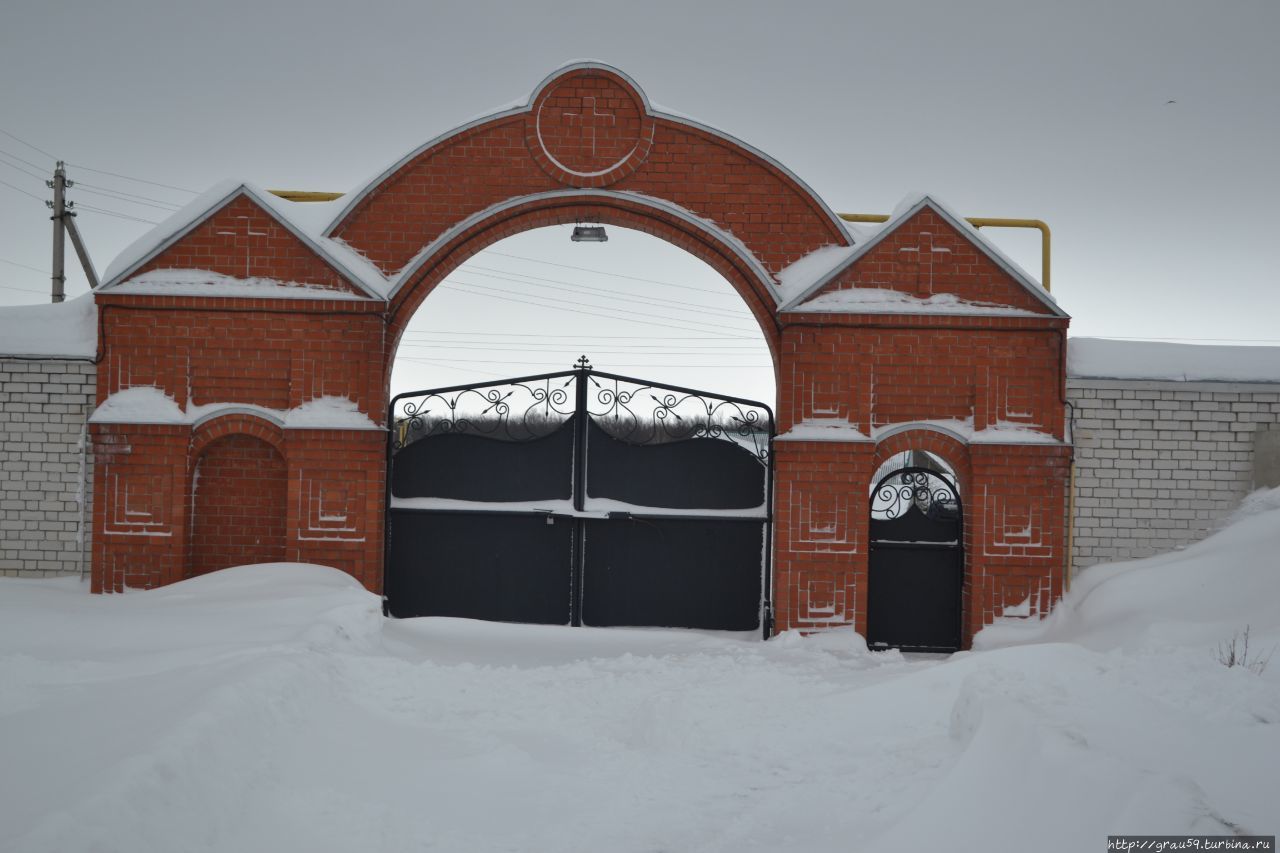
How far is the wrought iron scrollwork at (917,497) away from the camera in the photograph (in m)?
8.87

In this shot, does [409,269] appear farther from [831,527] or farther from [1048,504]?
[1048,504]

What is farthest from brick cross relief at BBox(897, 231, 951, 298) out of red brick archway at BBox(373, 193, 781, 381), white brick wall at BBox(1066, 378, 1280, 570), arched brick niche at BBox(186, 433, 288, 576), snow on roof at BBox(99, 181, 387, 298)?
arched brick niche at BBox(186, 433, 288, 576)

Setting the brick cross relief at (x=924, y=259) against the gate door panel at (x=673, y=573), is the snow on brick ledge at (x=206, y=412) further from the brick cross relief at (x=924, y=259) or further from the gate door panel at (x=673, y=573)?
the brick cross relief at (x=924, y=259)

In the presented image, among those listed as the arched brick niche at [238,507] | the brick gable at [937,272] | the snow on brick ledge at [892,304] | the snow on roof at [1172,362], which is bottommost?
the arched brick niche at [238,507]

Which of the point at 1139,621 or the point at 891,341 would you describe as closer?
the point at 1139,621

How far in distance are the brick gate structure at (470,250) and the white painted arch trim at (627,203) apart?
2cm

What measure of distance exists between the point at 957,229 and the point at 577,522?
4514mm

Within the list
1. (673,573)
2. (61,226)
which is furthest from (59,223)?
(673,573)

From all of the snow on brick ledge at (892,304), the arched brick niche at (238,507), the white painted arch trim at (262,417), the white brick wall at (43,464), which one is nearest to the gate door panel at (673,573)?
the snow on brick ledge at (892,304)

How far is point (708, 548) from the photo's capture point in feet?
29.4

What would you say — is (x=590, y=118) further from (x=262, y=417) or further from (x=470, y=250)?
(x=262, y=417)

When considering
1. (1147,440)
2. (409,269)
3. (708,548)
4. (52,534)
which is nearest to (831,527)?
(708,548)

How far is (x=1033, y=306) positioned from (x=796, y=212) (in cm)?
237

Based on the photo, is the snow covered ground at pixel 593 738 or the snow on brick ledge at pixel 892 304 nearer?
the snow covered ground at pixel 593 738
